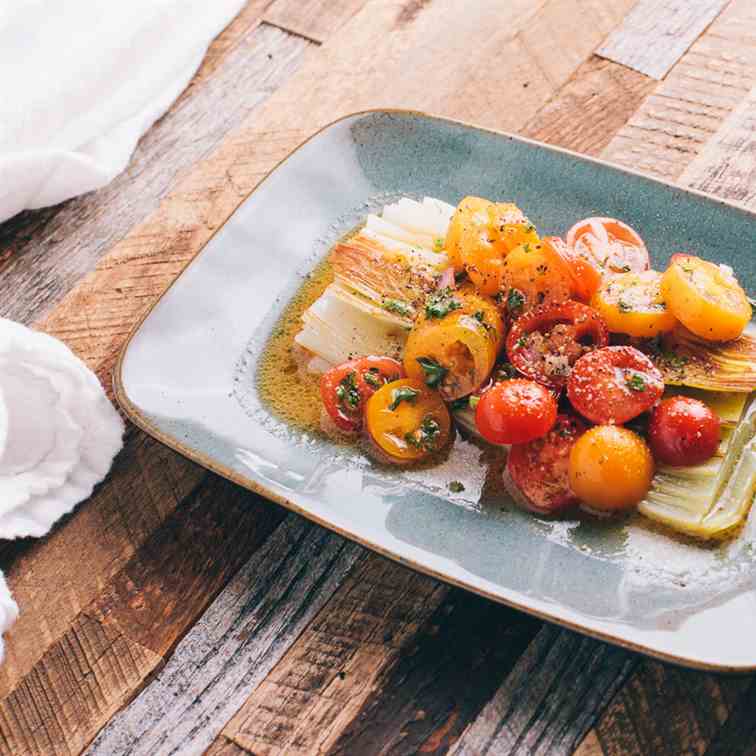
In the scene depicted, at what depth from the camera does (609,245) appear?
3.23 m

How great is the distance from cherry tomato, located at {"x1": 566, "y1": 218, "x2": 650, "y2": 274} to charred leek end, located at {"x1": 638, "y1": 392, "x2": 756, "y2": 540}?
613mm

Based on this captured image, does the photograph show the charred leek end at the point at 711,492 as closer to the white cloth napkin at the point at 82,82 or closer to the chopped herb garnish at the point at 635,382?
the chopped herb garnish at the point at 635,382

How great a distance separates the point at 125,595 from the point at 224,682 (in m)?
0.40

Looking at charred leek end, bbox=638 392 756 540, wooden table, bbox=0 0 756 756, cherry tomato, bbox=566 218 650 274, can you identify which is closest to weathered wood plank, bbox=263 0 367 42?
wooden table, bbox=0 0 756 756

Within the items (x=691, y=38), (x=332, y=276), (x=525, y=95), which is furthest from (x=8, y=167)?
(x=691, y=38)

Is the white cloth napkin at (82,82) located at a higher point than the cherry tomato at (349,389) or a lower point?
higher

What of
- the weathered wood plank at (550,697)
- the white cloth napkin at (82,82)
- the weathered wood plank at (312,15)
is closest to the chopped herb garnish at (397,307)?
the weathered wood plank at (550,697)

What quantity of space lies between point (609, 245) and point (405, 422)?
860 millimetres

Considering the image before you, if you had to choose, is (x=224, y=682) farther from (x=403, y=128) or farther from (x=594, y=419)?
(x=403, y=128)

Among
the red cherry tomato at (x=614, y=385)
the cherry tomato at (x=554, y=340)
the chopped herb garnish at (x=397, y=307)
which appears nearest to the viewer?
the red cherry tomato at (x=614, y=385)

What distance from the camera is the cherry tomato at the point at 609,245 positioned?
3156 millimetres

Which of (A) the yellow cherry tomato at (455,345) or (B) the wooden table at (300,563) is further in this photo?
(A) the yellow cherry tomato at (455,345)

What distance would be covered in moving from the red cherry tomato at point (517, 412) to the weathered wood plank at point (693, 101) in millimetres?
1402

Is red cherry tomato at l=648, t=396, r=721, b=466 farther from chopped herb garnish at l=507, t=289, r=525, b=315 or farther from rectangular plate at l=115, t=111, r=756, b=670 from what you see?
chopped herb garnish at l=507, t=289, r=525, b=315
